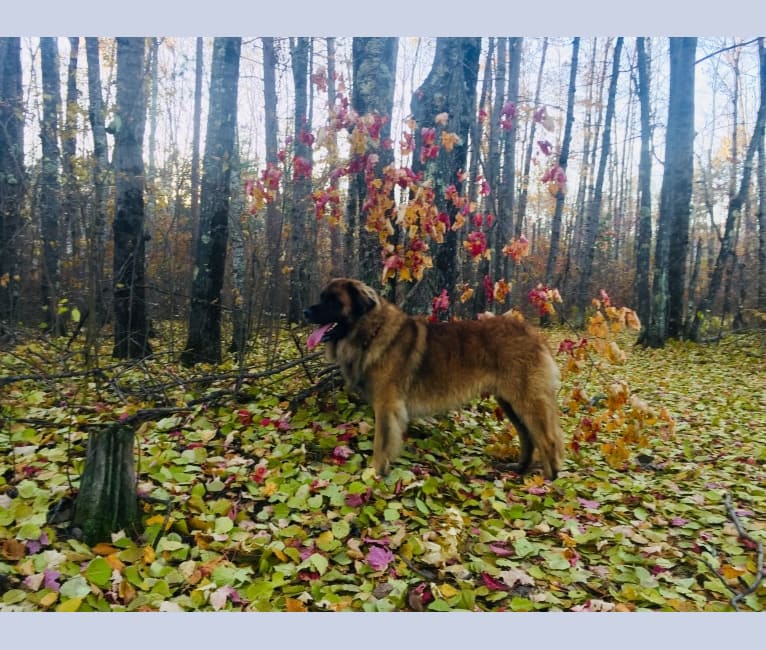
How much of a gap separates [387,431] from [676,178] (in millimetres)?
12951

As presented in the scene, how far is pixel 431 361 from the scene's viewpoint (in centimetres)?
482

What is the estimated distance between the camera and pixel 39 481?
371 cm

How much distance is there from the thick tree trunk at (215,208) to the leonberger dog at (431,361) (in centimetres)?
325

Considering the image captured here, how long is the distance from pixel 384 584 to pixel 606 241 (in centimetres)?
2430

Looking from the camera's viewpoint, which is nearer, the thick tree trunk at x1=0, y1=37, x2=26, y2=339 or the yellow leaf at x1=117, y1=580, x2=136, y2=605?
the yellow leaf at x1=117, y1=580, x2=136, y2=605

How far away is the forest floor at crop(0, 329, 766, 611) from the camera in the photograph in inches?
115

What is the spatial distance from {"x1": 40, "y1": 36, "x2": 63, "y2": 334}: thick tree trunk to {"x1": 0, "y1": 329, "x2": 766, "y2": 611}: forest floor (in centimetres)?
112

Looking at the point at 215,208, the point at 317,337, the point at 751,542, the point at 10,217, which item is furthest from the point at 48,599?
the point at 10,217

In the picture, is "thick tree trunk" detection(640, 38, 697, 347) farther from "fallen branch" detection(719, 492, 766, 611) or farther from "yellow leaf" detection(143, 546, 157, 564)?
"yellow leaf" detection(143, 546, 157, 564)

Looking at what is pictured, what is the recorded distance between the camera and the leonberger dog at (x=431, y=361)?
469cm

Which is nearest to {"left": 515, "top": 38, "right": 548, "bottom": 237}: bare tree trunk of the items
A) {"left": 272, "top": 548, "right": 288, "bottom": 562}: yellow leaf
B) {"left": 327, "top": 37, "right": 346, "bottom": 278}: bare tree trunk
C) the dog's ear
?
{"left": 327, "top": 37, "right": 346, "bottom": 278}: bare tree trunk

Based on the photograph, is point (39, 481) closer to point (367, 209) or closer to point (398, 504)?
point (398, 504)

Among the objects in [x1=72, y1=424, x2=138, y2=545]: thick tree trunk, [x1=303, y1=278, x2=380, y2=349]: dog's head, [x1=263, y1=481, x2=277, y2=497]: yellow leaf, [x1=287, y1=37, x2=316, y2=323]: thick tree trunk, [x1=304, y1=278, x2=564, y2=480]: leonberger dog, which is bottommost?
[x1=263, y1=481, x2=277, y2=497]: yellow leaf

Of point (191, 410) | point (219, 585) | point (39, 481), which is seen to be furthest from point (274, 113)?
point (219, 585)
